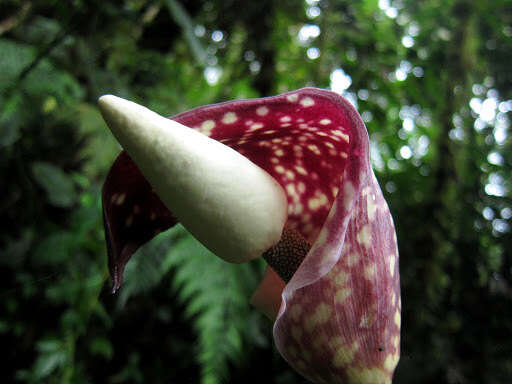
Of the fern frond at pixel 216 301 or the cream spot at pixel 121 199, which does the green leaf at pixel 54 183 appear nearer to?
the fern frond at pixel 216 301

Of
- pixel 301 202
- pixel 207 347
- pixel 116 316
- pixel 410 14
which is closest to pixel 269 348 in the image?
pixel 207 347

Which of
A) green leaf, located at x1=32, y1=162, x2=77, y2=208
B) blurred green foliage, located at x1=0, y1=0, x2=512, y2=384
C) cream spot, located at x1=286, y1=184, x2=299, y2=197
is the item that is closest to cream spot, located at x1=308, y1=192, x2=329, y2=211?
cream spot, located at x1=286, y1=184, x2=299, y2=197

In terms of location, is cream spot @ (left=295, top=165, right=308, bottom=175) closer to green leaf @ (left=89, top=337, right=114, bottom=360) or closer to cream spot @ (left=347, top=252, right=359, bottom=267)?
cream spot @ (left=347, top=252, right=359, bottom=267)

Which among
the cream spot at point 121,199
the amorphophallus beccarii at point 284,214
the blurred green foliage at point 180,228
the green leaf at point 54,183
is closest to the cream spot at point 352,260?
the amorphophallus beccarii at point 284,214

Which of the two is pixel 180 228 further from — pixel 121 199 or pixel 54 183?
pixel 121 199

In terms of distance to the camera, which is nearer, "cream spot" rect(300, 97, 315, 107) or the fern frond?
"cream spot" rect(300, 97, 315, 107)

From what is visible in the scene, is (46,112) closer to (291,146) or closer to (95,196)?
(95,196)
